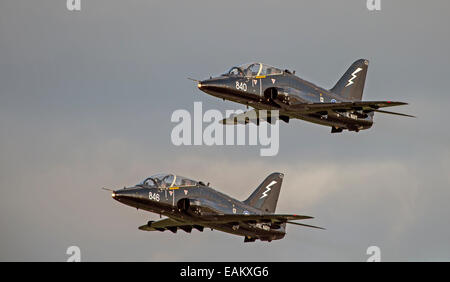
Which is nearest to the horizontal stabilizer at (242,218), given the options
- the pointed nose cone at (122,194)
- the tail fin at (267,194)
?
the pointed nose cone at (122,194)

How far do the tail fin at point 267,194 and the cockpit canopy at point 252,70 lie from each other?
1227 centimetres

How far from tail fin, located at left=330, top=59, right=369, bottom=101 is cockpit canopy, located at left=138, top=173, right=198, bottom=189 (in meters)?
16.6

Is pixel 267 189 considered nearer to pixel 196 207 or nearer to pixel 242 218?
pixel 242 218

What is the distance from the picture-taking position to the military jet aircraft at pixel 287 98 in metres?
96.2

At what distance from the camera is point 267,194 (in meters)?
107

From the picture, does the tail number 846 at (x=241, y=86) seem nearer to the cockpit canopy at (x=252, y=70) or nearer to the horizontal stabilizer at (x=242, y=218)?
the cockpit canopy at (x=252, y=70)

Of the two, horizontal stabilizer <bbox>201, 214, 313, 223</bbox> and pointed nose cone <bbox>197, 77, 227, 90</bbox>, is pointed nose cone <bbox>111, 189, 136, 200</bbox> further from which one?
pointed nose cone <bbox>197, 77, 227, 90</bbox>

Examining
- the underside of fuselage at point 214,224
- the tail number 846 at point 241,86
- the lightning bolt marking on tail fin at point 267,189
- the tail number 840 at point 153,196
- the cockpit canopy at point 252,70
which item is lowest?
the underside of fuselage at point 214,224

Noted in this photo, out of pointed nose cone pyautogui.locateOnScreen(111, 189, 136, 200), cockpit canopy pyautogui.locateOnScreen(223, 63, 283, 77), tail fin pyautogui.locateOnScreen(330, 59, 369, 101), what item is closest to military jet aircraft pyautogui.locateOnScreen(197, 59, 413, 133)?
cockpit canopy pyautogui.locateOnScreen(223, 63, 283, 77)

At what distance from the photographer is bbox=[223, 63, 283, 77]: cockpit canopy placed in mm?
97125

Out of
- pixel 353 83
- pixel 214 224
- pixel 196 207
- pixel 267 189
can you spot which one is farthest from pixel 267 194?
pixel 196 207
